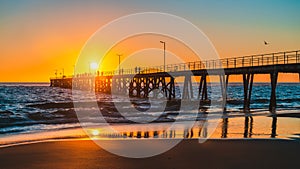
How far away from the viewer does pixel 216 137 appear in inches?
505

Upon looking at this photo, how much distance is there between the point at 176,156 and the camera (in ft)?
31.0

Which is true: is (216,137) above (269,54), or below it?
below

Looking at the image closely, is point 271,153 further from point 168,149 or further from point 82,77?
point 82,77

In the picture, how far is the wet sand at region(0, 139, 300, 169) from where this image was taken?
8.45m

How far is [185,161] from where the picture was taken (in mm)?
8867

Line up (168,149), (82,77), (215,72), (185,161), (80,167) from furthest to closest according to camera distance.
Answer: (82,77), (215,72), (168,149), (185,161), (80,167)

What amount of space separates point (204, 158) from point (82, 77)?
8494 centimetres

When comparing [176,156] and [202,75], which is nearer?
[176,156]

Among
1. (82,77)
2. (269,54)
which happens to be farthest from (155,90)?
(82,77)

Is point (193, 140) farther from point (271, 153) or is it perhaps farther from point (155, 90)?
point (155, 90)

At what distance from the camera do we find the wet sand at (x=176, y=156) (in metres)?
8.45

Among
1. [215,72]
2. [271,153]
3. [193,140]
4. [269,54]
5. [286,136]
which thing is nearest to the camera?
[271,153]

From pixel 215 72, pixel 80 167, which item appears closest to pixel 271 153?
pixel 80 167

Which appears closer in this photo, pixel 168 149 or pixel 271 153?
pixel 271 153
